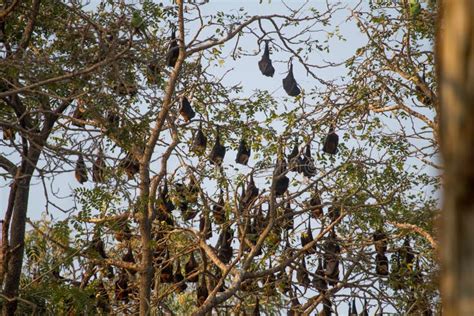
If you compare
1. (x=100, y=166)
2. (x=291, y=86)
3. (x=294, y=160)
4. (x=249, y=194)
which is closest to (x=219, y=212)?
(x=249, y=194)

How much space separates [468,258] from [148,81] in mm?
9722

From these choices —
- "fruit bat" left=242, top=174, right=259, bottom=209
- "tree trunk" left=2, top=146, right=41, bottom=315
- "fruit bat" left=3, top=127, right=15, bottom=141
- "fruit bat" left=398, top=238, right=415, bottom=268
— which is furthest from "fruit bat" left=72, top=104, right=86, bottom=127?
"fruit bat" left=398, top=238, right=415, bottom=268

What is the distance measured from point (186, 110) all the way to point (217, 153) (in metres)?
0.69

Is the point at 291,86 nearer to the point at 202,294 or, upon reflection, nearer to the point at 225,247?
the point at 225,247

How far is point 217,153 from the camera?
459 inches

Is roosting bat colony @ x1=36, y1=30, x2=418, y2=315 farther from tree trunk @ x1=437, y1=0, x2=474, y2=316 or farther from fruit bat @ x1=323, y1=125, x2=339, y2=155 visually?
tree trunk @ x1=437, y1=0, x2=474, y2=316

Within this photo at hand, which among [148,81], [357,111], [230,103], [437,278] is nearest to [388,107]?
[357,111]

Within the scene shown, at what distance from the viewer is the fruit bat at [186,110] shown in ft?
37.9

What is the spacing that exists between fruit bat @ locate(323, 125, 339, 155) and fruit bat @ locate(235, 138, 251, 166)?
1037 mm

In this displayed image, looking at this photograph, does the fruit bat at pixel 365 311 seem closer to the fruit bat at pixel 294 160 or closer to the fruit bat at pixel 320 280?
the fruit bat at pixel 320 280

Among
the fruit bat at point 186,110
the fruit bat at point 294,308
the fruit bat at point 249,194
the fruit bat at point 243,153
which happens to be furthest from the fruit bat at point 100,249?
the fruit bat at point 294,308

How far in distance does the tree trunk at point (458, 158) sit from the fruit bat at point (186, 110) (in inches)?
428

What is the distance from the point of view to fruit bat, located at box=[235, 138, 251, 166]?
11828mm

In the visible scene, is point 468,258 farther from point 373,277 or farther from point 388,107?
point 388,107
